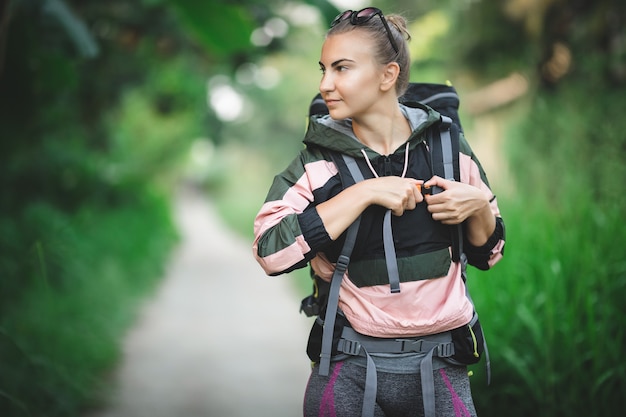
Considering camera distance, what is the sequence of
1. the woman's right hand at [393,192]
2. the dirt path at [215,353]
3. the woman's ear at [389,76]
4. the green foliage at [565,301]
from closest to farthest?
the woman's right hand at [393,192], the woman's ear at [389,76], the green foliage at [565,301], the dirt path at [215,353]

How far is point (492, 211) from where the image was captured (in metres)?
1.62

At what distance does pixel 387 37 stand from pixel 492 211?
59 centimetres

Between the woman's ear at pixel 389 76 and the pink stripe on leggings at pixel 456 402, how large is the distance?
2.74 ft

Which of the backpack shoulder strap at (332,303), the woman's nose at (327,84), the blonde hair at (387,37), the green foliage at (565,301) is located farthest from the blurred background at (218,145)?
the backpack shoulder strap at (332,303)

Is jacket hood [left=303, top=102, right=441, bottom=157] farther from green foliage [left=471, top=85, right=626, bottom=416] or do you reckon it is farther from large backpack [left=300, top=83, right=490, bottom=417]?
green foliage [left=471, top=85, right=626, bottom=416]

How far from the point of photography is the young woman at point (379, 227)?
149 cm

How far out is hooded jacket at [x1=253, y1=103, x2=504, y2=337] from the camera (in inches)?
60.2

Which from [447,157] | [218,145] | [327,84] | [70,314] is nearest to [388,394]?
[447,157]

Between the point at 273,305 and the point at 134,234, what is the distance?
10.0 feet

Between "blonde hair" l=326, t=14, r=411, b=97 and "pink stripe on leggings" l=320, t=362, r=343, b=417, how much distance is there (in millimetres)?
846

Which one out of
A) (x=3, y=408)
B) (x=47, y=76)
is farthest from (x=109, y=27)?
(x=3, y=408)

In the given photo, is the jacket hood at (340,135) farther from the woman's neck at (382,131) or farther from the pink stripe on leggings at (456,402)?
the pink stripe on leggings at (456,402)

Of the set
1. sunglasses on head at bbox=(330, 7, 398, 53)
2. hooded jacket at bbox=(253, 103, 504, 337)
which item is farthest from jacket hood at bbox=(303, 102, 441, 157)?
sunglasses on head at bbox=(330, 7, 398, 53)

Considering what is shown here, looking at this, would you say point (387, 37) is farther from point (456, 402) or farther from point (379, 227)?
point (456, 402)
